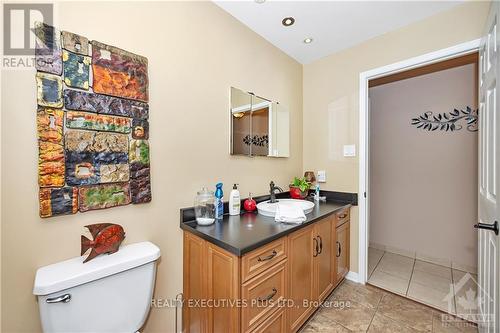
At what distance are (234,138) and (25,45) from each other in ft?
4.00

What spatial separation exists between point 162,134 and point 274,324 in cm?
134

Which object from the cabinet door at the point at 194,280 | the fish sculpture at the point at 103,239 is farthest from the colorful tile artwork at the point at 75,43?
the cabinet door at the point at 194,280

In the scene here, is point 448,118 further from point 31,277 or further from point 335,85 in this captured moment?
point 31,277

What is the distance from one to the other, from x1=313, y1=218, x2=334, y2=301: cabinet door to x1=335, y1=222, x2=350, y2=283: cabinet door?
0.58 ft

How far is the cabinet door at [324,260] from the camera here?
163 cm

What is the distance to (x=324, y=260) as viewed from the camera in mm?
1733

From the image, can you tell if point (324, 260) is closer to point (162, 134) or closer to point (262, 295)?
point (262, 295)

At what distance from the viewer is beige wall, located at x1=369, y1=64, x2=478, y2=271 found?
2.38 m

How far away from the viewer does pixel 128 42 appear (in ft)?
3.89

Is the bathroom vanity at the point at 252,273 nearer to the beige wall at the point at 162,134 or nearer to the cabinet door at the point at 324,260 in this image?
the cabinet door at the point at 324,260

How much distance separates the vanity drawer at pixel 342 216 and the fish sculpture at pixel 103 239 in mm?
1701

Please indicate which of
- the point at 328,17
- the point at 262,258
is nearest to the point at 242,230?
the point at 262,258

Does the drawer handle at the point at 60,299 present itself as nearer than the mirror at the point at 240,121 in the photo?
Yes

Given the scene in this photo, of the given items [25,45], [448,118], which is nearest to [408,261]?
[448,118]
